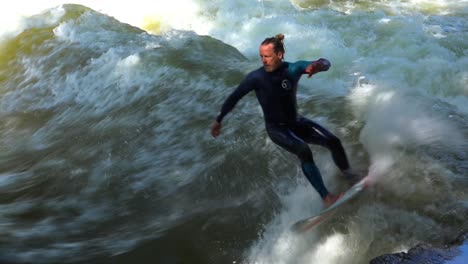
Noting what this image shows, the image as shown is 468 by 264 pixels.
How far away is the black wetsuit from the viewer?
4602 millimetres

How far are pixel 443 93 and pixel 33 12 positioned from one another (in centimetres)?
902

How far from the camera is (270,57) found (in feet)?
14.6

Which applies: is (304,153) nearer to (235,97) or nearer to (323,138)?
(323,138)

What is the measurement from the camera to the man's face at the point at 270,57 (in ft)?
14.4

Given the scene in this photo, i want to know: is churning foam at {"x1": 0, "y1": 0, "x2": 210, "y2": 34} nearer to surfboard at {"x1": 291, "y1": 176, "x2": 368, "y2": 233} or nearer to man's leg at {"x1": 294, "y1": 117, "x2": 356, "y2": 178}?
man's leg at {"x1": 294, "y1": 117, "x2": 356, "y2": 178}

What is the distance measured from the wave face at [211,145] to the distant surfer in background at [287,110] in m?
0.37

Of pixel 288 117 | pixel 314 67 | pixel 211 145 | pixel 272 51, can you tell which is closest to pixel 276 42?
pixel 272 51

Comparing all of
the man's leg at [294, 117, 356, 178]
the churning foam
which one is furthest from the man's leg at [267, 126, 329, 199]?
the churning foam

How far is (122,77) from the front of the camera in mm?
8500

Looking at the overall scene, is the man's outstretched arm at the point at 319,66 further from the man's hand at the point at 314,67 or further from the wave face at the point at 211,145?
the wave face at the point at 211,145

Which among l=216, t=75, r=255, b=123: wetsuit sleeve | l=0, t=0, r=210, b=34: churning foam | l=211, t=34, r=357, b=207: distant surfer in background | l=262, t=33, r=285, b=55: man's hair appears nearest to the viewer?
l=262, t=33, r=285, b=55: man's hair

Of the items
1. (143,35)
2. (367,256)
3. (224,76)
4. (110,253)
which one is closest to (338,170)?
(367,256)

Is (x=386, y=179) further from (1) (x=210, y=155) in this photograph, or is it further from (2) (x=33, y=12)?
(2) (x=33, y=12)

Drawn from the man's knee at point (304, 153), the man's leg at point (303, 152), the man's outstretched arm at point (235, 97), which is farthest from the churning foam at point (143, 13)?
the man's knee at point (304, 153)
